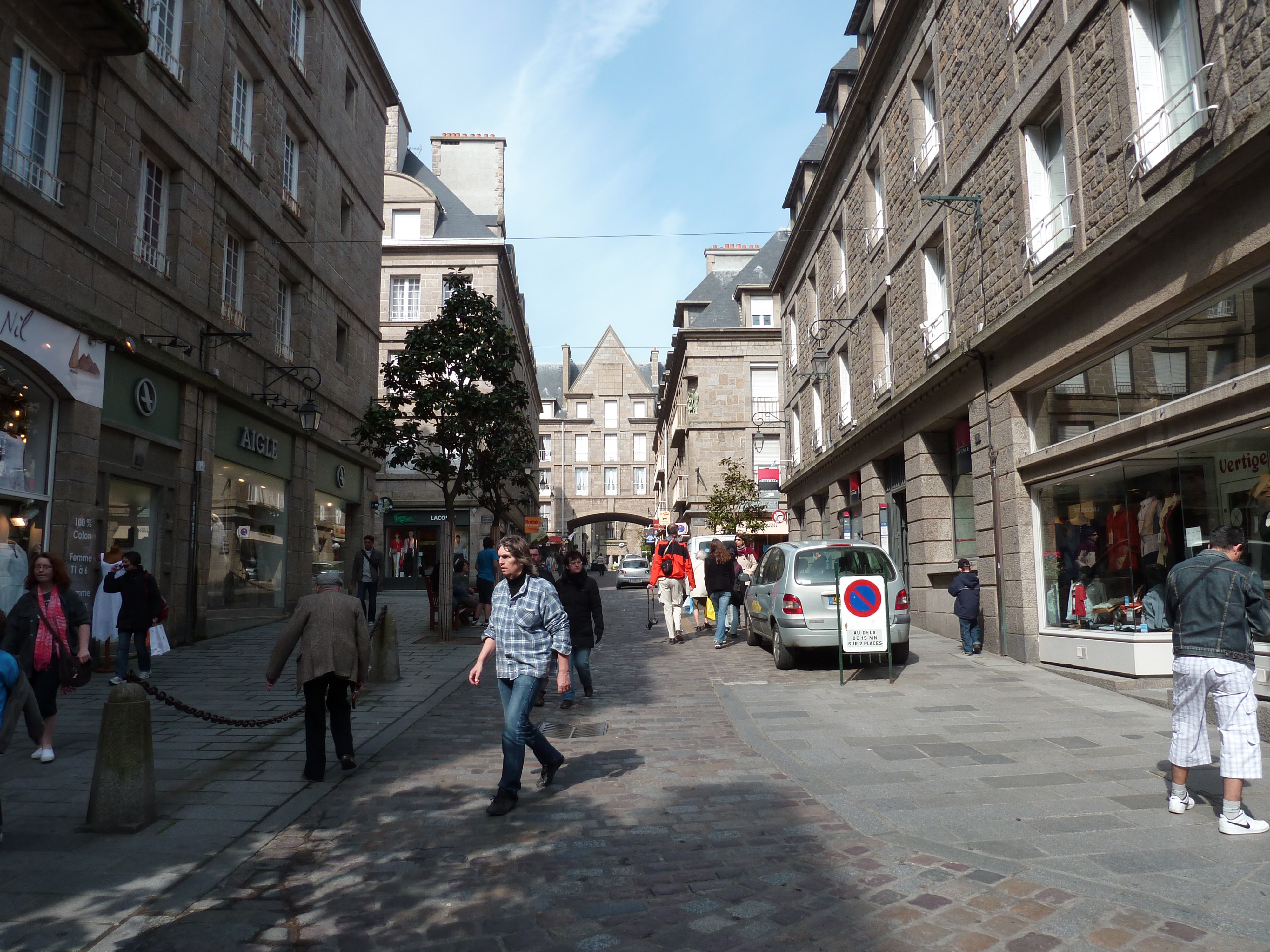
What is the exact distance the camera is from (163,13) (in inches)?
549

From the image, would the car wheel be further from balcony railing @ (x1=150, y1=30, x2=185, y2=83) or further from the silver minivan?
balcony railing @ (x1=150, y1=30, x2=185, y2=83)

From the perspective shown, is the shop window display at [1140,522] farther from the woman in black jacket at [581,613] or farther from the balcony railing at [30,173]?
the balcony railing at [30,173]

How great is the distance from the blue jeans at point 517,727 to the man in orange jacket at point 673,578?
9312 millimetres

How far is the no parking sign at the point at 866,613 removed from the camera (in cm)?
1066

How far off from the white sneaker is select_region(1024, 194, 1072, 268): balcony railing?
750 centimetres

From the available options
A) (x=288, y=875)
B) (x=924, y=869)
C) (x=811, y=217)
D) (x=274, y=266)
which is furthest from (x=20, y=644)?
(x=811, y=217)

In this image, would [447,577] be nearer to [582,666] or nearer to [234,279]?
[582,666]

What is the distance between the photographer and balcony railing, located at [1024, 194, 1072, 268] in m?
10.8

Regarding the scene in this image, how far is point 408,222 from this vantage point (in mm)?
37844

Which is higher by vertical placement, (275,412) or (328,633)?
(275,412)

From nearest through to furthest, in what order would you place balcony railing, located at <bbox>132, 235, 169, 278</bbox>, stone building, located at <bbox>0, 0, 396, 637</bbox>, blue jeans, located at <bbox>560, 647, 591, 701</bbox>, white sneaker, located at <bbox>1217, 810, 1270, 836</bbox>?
white sneaker, located at <bbox>1217, 810, 1270, 836</bbox>, blue jeans, located at <bbox>560, 647, 591, 701</bbox>, stone building, located at <bbox>0, 0, 396, 637</bbox>, balcony railing, located at <bbox>132, 235, 169, 278</bbox>

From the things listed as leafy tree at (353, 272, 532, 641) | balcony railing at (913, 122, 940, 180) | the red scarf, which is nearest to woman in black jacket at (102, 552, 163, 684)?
the red scarf

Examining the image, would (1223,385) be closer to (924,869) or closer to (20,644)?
(924,869)

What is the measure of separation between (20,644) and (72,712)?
7.81 ft
